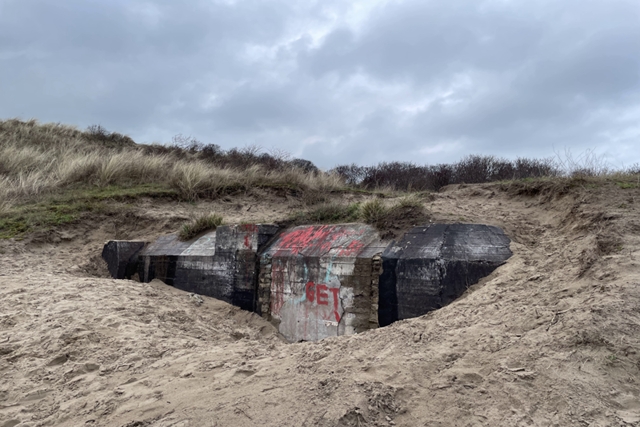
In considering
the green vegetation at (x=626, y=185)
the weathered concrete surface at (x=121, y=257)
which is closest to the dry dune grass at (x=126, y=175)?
the weathered concrete surface at (x=121, y=257)

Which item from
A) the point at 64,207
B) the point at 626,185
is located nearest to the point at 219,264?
the point at 64,207

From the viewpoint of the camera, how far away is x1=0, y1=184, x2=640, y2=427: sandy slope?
9.61 feet

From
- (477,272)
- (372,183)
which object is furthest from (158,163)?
(477,272)

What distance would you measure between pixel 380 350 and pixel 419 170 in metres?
13.2

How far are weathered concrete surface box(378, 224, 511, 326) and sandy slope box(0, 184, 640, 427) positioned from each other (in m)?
0.22

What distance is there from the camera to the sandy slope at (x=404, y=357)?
9.61ft

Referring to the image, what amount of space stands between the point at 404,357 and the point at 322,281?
10.00ft

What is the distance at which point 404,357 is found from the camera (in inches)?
142

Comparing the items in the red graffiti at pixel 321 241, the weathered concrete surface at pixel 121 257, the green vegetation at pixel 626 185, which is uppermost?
the green vegetation at pixel 626 185

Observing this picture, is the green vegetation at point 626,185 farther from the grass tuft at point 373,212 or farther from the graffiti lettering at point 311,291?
the graffiti lettering at point 311,291

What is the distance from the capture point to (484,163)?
14.0 m

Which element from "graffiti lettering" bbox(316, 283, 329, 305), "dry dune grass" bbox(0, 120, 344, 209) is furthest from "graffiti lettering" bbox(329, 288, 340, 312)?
"dry dune grass" bbox(0, 120, 344, 209)

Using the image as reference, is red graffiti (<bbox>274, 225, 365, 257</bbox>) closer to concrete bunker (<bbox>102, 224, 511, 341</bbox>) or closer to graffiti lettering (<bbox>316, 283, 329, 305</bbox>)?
concrete bunker (<bbox>102, 224, 511, 341</bbox>)

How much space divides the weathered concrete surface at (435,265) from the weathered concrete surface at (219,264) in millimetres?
2736
